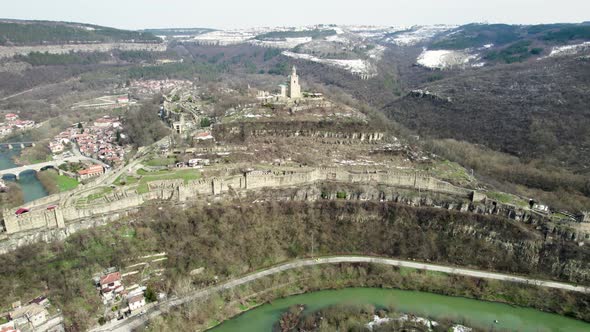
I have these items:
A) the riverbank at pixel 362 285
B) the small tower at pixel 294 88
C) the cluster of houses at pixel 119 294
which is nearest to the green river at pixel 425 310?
the riverbank at pixel 362 285

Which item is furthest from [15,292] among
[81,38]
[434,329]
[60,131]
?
[81,38]

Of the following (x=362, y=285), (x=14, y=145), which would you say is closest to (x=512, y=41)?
(x=362, y=285)

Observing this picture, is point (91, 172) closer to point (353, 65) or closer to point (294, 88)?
point (294, 88)

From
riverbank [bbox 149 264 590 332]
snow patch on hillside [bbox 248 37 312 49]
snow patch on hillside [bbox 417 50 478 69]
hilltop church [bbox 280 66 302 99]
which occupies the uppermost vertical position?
snow patch on hillside [bbox 248 37 312 49]

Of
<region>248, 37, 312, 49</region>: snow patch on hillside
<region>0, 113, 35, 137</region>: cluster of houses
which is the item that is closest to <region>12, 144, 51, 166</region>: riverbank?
<region>0, 113, 35, 137</region>: cluster of houses

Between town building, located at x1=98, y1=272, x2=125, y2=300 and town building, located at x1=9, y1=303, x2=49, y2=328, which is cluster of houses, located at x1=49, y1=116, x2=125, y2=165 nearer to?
town building, located at x1=98, y1=272, x2=125, y2=300

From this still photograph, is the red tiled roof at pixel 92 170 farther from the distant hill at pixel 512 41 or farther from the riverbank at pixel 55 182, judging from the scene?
the distant hill at pixel 512 41
